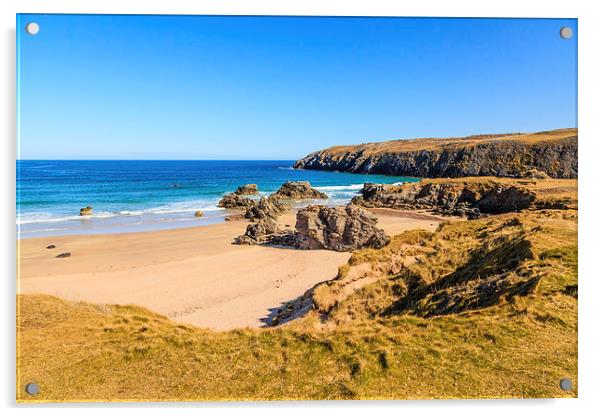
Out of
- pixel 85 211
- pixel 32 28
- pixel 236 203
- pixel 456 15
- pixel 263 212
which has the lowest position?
pixel 263 212

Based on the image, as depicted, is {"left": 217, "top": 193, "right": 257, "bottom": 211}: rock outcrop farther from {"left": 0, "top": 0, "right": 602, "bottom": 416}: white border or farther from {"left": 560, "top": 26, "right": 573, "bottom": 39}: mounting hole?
{"left": 560, "top": 26, "right": 573, "bottom": 39}: mounting hole

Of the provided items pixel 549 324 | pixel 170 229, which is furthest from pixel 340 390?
pixel 170 229

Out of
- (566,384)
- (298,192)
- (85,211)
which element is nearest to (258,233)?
(85,211)

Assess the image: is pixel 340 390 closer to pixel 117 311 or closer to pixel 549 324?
pixel 549 324

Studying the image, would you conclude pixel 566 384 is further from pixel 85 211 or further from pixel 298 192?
pixel 298 192

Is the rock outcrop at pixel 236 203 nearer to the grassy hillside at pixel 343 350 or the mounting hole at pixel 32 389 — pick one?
the grassy hillside at pixel 343 350

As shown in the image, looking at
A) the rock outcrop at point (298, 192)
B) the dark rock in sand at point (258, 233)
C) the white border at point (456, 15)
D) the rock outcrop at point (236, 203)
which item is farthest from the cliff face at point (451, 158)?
the rock outcrop at point (236, 203)

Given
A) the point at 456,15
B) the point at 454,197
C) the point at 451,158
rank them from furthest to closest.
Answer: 1. the point at 451,158
2. the point at 454,197
3. the point at 456,15
